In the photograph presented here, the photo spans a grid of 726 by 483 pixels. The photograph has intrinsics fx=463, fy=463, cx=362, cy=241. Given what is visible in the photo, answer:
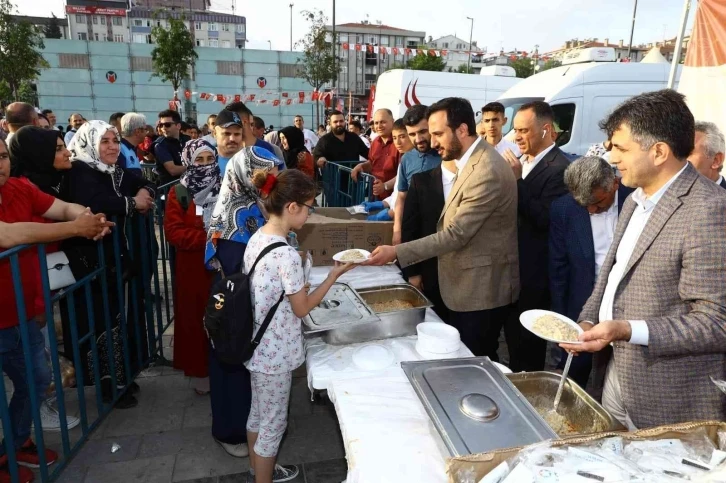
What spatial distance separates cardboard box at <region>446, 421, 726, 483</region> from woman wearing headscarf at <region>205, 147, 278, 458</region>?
179 centimetres

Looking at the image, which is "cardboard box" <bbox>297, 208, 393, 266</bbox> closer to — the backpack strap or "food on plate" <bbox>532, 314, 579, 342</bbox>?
the backpack strap

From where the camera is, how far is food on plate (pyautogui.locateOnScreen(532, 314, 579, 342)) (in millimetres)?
1776

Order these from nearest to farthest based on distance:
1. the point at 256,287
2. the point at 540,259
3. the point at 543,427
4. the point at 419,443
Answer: the point at 543,427, the point at 419,443, the point at 256,287, the point at 540,259

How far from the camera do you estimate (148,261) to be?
373cm

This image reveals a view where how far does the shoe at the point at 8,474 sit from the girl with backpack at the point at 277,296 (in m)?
1.38

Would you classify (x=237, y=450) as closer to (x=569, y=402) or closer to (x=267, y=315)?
(x=267, y=315)

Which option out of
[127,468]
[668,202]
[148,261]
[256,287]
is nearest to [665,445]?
[668,202]

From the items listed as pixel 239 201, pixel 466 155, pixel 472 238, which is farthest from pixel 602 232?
pixel 239 201

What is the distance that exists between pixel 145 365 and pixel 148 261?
2.92 ft

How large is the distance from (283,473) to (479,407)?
1755 millimetres

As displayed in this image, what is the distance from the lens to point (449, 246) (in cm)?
285

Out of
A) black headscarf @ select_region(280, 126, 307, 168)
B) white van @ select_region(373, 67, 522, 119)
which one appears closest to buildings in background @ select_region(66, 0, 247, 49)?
white van @ select_region(373, 67, 522, 119)

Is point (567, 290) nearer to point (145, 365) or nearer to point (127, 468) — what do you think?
point (127, 468)

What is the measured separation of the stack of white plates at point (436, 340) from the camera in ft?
7.01
